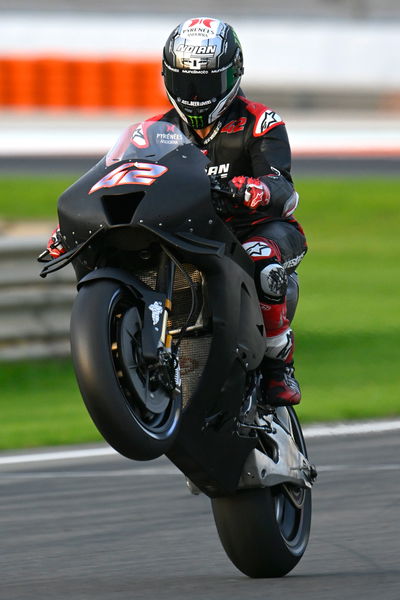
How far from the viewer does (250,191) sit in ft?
14.8

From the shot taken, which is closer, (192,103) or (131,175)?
(131,175)

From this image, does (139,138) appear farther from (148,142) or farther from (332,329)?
(332,329)

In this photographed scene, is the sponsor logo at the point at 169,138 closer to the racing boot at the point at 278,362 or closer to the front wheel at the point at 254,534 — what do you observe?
the racing boot at the point at 278,362

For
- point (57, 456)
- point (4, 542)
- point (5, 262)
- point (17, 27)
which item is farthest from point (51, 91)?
point (4, 542)

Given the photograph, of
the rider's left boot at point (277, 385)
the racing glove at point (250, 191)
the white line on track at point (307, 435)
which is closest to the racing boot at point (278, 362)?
the rider's left boot at point (277, 385)

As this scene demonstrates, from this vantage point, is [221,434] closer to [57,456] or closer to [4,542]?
[4,542]

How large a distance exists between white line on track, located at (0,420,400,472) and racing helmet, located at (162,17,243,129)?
3014 millimetres

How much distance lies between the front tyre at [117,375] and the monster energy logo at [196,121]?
2.91ft

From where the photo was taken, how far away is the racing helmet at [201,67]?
462 cm

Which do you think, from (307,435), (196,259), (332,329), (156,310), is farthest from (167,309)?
(332,329)

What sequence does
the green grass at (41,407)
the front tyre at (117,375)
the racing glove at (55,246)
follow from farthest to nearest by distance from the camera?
the green grass at (41,407)
the racing glove at (55,246)
the front tyre at (117,375)

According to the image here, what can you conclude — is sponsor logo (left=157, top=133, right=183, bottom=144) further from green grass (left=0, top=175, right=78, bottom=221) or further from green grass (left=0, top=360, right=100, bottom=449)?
green grass (left=0, top=175, right=78, bottom=221)

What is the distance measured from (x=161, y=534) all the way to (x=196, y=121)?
179 centimetres

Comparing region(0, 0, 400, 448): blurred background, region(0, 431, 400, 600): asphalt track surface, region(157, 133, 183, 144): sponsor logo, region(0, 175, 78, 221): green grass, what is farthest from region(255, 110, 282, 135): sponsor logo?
region(0, 175, 78, 221): green grass
